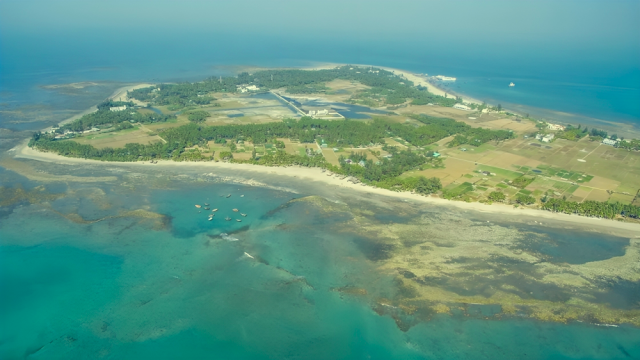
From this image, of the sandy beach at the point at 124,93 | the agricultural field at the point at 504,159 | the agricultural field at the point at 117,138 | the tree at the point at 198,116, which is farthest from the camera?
the sandy beach at the point at 124,93

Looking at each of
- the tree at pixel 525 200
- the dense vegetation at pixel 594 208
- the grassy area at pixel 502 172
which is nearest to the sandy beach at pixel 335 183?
the dense vegetation at pixel 594 208

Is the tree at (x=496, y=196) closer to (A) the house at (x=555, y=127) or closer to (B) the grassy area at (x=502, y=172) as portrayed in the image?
(B) the grassy area at (x=502, y=172)

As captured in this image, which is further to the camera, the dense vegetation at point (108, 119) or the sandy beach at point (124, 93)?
the sandy beach at point (124, 93)

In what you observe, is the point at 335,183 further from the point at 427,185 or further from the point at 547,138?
the point at 547,138

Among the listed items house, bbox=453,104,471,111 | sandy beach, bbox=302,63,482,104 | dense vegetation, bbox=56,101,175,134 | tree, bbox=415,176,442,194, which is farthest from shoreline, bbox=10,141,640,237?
sandy beach, bbox=302,63,482,104

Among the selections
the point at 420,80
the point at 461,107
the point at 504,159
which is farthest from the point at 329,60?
the point at 504,159

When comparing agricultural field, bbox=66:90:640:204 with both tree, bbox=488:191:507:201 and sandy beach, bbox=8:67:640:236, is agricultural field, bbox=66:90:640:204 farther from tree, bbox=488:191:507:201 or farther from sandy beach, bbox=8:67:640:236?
sandy beach, bbox=8:67:640:236
